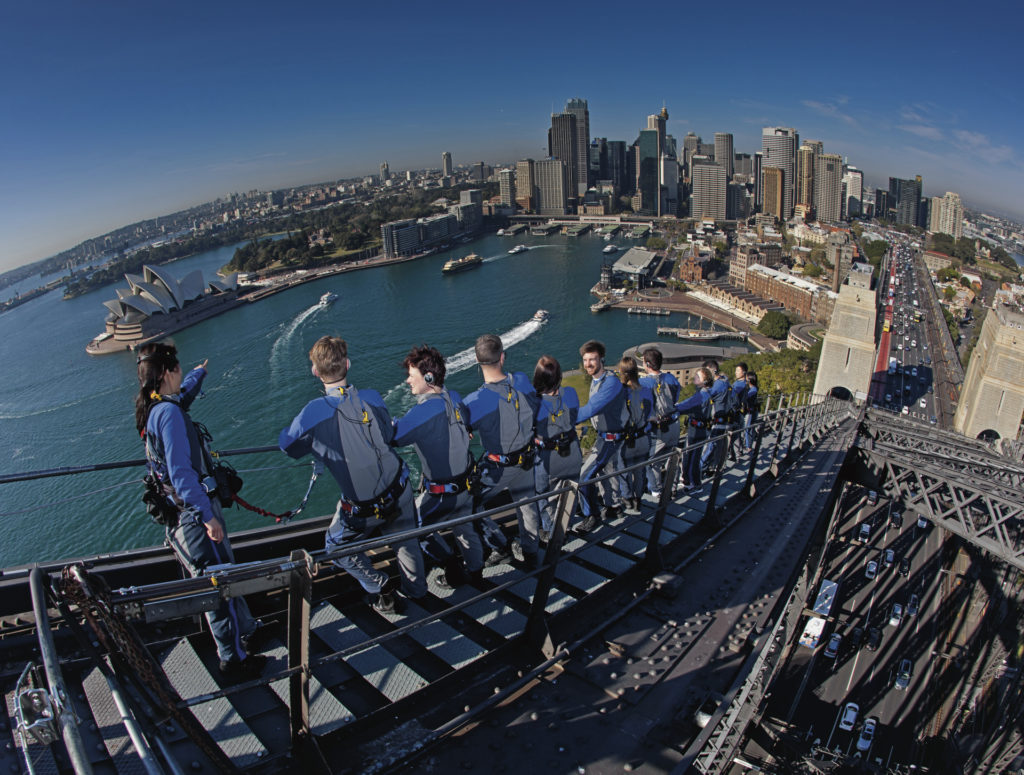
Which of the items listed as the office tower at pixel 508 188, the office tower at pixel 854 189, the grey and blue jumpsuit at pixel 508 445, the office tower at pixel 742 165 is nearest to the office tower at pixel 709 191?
the office tower at pixel 508 188

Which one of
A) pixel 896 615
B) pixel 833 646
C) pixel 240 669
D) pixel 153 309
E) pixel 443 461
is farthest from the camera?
pixel 153 309

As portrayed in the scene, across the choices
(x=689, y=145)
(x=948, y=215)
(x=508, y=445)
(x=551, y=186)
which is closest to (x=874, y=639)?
(x=508, y=445)

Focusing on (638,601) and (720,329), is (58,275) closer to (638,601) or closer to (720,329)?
(720,329)

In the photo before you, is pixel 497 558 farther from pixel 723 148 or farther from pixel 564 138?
pixel 723 148

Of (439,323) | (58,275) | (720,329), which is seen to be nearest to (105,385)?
(439,323)

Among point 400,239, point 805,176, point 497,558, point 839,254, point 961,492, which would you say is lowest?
point 839,254

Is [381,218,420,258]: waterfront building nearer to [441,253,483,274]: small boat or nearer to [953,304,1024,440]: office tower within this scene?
[441,253,483,274]: small boat

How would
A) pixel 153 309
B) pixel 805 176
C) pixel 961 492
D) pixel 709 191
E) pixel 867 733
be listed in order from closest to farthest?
1. pixel 961 492
2. pixel 867 733
3. pixel 153 309
4. pixel 709 191
5. pixel 805 176

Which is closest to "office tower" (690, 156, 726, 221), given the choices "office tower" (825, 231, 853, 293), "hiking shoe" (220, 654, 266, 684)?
"office tower" (825, 231, 853, 293)
